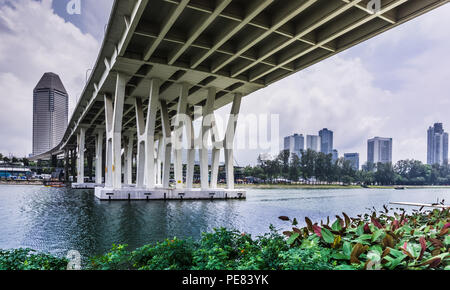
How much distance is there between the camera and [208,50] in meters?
23.1

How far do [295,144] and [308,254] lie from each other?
3763 inches

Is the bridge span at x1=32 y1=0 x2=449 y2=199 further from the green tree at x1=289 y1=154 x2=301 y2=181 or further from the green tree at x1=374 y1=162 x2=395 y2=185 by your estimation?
the green tree at x1=374 y1=162 x2=395 y2=185

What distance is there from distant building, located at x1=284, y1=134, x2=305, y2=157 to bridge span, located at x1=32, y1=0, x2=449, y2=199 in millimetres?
58549

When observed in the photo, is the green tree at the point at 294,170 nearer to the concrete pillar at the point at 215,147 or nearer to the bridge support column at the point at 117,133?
the concrete pillar at the point at 215,147

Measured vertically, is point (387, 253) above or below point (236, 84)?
below

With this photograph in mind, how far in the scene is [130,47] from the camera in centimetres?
2453

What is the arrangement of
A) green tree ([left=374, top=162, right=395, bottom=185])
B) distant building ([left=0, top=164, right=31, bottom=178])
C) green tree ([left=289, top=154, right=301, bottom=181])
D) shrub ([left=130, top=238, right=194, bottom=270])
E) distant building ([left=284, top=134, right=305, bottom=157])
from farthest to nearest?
distant building ([left=284, top=134, right=305, bottom=157]) → green tree ([left=289, top=154, right=301, bottom=181]) → green tree ([left=374, top=162, right=395, bottom=185]) → distant building ([left=0, top=164, right=31, bottom=178]) → shrub ([left=130, top=238, right=194, bottom=270])

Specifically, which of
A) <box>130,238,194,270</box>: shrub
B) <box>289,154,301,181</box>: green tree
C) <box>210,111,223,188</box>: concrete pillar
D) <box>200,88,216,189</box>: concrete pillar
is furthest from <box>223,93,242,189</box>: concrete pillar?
<box>289,154,301,181</box>: green tree

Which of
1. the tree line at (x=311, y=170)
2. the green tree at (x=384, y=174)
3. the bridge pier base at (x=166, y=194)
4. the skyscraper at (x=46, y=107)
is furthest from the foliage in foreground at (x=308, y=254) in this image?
the tree line at (x=311, y=170)

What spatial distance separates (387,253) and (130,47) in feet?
83.4

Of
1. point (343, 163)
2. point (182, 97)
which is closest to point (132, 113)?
point (182, 97)

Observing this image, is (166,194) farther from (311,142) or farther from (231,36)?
(311,142)

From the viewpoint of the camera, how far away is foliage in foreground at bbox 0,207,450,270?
2988 mm

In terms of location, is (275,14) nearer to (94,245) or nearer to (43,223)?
(94,245)
